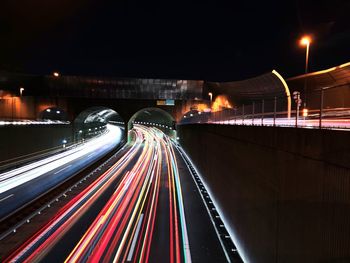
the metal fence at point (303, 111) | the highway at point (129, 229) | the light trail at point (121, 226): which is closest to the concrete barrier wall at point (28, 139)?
the light trail at point (121, 226)

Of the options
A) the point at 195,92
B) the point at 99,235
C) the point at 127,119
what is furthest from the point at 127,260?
the point at 195,92

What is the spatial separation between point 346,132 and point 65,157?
3880cm

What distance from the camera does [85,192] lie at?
20.9 metres

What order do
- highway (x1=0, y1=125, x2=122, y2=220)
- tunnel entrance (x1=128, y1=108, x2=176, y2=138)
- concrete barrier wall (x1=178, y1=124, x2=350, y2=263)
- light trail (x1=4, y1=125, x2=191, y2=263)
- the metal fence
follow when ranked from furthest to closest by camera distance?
tunnel entrance (x1=128, y1=108, x2=176, y2=138) → highway (x1=0, y1=125, x2=122, y2=220) → light trail (x1=4, y1=125, x2=191, y2=263) → the metal fence → concrete barrier wall (x1=178, y1=124, x2=350, y2=263)

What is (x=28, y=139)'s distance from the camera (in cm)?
3303

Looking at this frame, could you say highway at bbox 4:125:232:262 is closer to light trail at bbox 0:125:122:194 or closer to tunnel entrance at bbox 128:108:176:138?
light trail at bbox 0:125:122:194

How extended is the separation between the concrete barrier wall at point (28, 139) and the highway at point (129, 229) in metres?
12.5

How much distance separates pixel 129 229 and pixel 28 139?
26.0 meters

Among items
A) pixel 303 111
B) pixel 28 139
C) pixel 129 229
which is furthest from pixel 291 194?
pixel 28 139

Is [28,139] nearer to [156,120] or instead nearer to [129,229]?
[129,229]

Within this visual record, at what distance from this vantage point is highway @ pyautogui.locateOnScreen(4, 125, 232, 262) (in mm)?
11469

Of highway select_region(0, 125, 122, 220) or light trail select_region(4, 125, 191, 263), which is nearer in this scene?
light trail select_region(4, 125, 191, 263)

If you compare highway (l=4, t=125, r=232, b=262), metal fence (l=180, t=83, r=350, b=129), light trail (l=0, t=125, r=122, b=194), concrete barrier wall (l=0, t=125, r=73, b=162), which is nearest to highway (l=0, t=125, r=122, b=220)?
light trail (l=0, t=125, r=122, b=194)

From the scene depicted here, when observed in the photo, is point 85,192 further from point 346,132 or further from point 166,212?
point 346,132
